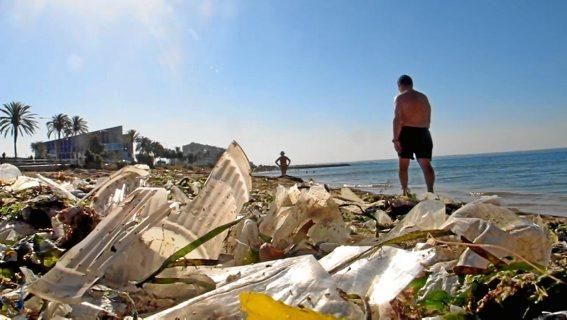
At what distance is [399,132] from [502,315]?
19.3 feet

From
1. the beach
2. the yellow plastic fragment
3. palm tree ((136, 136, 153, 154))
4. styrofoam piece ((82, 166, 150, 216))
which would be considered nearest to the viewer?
the yellow plastic fragment

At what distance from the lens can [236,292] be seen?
1080mm

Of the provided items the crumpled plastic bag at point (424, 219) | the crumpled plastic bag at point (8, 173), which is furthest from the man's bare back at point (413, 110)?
the crumpled plastic bag at point (424, 219)

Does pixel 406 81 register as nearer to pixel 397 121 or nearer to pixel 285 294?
pixel 397 121

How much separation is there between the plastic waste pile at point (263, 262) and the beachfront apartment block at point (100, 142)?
6069cm

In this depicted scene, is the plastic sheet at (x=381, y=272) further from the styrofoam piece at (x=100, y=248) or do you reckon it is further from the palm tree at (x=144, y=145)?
the palm tree at (x=144, y=145)

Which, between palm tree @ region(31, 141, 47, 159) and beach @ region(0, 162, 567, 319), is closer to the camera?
beach @ region(0, 162, 567, 319)

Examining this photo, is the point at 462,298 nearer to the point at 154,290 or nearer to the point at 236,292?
the point at 236,292

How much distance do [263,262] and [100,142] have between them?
2895 inches

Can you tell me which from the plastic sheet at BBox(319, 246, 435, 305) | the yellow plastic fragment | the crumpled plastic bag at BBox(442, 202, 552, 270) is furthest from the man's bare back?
the yellow plastic fragment

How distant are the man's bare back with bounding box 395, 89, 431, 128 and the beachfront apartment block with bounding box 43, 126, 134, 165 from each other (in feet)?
186

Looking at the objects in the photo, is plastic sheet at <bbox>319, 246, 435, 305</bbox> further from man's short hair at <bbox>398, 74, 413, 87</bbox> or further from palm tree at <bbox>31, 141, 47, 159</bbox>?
palm tree at <bbox>31, 141, 47, 159</bbox>

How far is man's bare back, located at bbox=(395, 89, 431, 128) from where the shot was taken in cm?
658

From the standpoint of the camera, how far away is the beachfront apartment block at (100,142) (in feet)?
213
